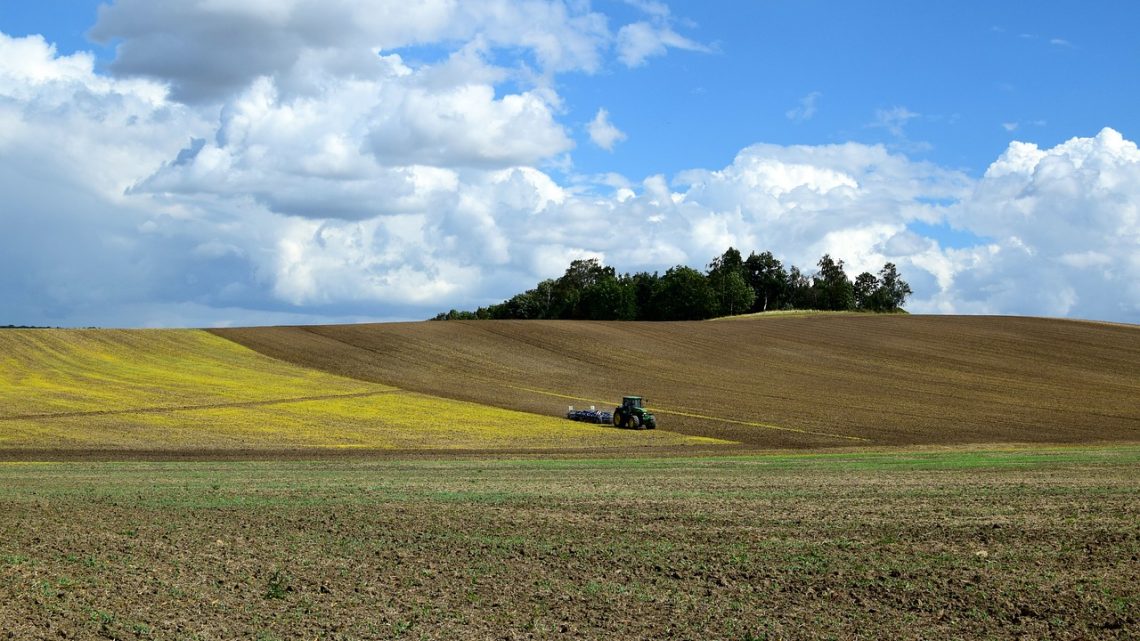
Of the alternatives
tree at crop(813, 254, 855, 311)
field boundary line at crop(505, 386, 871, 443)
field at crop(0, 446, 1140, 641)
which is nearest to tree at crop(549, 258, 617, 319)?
tree at crop(813, 254, 855, 311)

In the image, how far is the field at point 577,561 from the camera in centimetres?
1199

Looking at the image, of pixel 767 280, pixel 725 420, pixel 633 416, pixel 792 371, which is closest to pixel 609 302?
pixel 767 280

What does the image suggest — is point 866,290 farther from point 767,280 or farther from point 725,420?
point 725,420

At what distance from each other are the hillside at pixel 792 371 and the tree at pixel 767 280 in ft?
240

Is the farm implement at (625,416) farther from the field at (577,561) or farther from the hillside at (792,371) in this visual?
the field at (577,561)

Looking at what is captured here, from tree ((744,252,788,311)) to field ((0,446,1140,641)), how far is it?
498 feet

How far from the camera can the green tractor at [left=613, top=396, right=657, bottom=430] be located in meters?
53.5

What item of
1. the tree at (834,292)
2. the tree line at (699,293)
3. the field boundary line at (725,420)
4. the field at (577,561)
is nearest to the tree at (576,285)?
the tree line at (699,293)

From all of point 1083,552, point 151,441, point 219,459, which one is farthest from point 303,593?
point 151,441

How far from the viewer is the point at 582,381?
70062mm

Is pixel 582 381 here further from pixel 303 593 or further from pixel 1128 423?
pixel 303 593

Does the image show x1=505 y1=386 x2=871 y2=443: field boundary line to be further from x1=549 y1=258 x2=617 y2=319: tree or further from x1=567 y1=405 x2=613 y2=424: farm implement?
x1=549 y1=258 x2=617 y2=319: tree

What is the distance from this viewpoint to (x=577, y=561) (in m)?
15.4

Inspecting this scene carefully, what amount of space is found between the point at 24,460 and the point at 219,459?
7.06 metres
